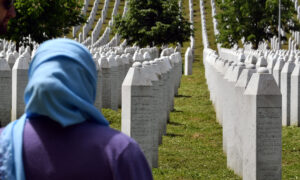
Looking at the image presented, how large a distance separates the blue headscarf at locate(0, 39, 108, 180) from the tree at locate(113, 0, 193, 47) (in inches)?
1519

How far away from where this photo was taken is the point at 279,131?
819 centimetres

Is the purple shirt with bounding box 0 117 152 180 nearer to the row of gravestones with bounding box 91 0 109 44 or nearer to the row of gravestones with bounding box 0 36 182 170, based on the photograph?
the row of gravestones with bounding box 0 36 182 170

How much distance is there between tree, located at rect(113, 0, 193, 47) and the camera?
136ft

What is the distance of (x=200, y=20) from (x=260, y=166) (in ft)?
214

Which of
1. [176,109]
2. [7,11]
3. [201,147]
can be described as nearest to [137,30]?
[176,109]

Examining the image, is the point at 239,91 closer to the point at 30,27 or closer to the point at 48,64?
the point at 48,64

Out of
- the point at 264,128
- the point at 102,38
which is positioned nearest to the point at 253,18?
the point at 102,38

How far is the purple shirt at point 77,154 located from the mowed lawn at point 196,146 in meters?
7.28

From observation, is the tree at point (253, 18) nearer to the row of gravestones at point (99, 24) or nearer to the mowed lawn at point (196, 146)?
the row of gravestones at point (99, 24)

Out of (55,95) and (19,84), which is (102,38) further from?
(55,95)

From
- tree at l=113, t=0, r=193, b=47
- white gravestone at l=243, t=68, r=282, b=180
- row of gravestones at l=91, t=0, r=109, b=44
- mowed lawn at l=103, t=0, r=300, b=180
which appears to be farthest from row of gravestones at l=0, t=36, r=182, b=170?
row of gravestones at l=91, t=0, r=109, b=44

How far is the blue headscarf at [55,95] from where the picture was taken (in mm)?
2162

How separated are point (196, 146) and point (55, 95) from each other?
35.9 ft

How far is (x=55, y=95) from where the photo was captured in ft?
7.15
